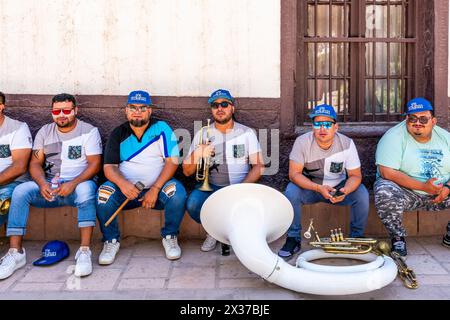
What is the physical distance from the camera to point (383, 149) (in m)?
4.78

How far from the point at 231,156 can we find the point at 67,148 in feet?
5.23

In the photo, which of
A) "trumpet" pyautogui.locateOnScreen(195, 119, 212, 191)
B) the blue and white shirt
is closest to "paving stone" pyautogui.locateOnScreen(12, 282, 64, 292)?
the blue and white shirt

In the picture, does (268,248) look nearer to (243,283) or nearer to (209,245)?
(243,283)

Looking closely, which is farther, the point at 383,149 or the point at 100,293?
the point at 383,149

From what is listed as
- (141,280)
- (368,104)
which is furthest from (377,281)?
(368,104)

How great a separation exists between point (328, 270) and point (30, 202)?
2.76 meters

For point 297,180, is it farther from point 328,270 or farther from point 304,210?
point 328,270

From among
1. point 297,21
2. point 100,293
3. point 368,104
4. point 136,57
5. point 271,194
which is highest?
point 297,21

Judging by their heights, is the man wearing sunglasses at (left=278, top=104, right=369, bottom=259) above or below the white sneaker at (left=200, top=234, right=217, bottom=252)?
above

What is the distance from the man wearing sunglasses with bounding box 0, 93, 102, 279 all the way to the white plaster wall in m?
0.55

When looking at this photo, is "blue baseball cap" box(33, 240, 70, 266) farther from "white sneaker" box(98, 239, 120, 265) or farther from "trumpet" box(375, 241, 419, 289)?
"trumpet" box(375, 241, 419, 289)

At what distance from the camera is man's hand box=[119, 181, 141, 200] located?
14.8ft

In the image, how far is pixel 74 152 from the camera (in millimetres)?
4770

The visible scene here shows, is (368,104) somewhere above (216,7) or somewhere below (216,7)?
below
